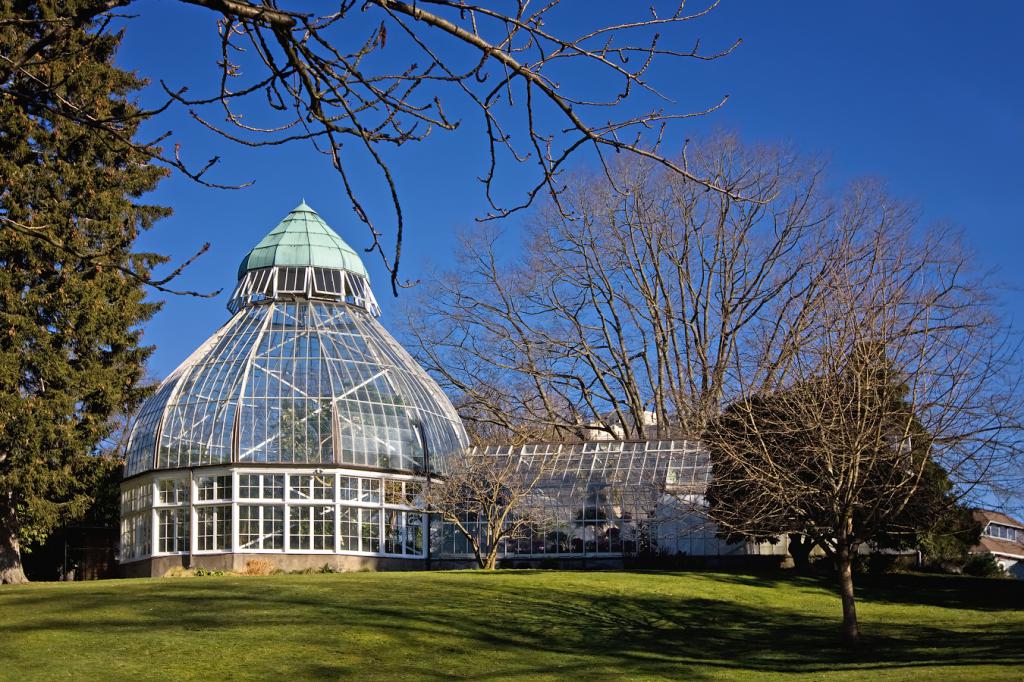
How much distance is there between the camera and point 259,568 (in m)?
30.5

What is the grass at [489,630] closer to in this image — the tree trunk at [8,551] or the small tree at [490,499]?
the small tree at [490,499]

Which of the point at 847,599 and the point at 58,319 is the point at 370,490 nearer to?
the point at 58,319

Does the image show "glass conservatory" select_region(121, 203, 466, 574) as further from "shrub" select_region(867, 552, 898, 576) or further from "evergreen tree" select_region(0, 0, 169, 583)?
"shrub" select_region(867, 552, 898, 576)

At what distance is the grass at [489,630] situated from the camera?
15.9 metres

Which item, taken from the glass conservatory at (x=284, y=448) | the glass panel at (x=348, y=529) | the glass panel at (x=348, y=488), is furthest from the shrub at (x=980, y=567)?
the glass panel at (x=348, y=488)

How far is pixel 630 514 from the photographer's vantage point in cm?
3241

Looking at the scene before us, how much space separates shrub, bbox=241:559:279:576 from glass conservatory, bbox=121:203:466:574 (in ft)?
1.45

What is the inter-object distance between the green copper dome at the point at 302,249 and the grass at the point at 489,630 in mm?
14369

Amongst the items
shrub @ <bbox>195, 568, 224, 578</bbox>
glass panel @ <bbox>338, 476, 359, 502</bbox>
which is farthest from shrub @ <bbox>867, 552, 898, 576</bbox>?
shrub @ <bbox>195, 568, 224, 578</bbox>

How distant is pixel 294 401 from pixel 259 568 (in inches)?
203

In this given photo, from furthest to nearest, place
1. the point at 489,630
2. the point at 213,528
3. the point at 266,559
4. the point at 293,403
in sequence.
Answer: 1. the point at 293,403
2. the point at 213,528
3. the point at 266,559
4. the point at 489,630

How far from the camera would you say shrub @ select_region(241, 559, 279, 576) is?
30.4 m

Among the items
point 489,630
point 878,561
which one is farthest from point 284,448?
point 878,561

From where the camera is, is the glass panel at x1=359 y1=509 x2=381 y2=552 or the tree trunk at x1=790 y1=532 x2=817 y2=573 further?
the glass panel at x1=359 y1=509 x2=381 y2=552
